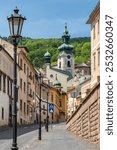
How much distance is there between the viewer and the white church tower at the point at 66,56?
593 feet

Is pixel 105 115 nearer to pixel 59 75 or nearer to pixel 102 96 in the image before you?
pixel 102 96

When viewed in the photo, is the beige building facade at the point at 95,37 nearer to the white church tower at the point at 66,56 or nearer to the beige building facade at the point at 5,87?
the beige building facade at the point at 5,87

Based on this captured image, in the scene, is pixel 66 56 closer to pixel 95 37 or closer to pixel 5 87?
pixel 5 87

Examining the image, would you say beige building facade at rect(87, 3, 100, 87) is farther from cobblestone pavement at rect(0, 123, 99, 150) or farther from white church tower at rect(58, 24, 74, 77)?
white church tower at rect(58, 24, 74, 77)

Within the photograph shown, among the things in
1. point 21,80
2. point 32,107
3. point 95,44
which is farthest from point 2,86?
point 32,107

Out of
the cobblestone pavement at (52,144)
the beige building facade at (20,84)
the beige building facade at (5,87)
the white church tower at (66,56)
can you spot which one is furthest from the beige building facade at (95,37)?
the white church tower at (66,56)

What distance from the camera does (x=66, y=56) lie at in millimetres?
181625

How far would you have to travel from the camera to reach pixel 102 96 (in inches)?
445

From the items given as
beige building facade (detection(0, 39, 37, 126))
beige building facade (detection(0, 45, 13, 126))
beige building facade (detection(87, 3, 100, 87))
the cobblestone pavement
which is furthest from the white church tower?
the cobblestone pavement

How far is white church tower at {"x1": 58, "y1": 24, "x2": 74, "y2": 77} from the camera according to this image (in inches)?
7121

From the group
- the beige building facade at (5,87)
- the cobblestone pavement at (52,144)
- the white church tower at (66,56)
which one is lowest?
the cobblestone pavement at (52,144)

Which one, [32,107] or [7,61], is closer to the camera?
[7,61]

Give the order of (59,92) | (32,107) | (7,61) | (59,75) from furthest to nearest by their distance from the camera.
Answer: (59,75) → (59,92) → (32,107) → (7,61)

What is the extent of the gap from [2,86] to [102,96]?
50.1m
